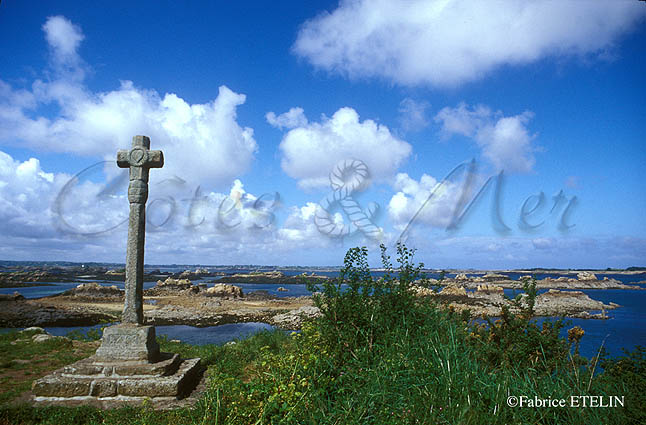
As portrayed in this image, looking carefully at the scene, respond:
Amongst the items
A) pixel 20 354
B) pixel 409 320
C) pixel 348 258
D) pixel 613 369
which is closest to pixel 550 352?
pixel 613 369

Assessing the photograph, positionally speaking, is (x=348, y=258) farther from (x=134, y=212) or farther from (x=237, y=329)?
(x=237, y=329)

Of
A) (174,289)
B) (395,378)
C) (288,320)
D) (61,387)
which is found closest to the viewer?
(395,378)

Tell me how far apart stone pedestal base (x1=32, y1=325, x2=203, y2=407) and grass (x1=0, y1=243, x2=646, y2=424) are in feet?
1.87

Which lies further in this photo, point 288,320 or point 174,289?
point 174,289

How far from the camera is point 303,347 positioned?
551 cm

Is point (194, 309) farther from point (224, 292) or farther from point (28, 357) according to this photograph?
point (28, 357)

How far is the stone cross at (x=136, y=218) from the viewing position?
25.7 feet

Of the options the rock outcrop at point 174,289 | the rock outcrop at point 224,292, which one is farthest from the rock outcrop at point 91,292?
the rock outcrop at point 224,292

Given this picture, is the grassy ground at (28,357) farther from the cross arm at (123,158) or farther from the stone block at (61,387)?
the cross arm at (123,158)

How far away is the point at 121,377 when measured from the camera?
276 inches

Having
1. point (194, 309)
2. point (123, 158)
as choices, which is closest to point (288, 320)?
point (194, 309)

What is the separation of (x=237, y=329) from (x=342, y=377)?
28211mm

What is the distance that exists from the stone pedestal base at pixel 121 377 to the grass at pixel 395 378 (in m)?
0.57

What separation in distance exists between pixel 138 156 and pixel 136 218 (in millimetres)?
1426
